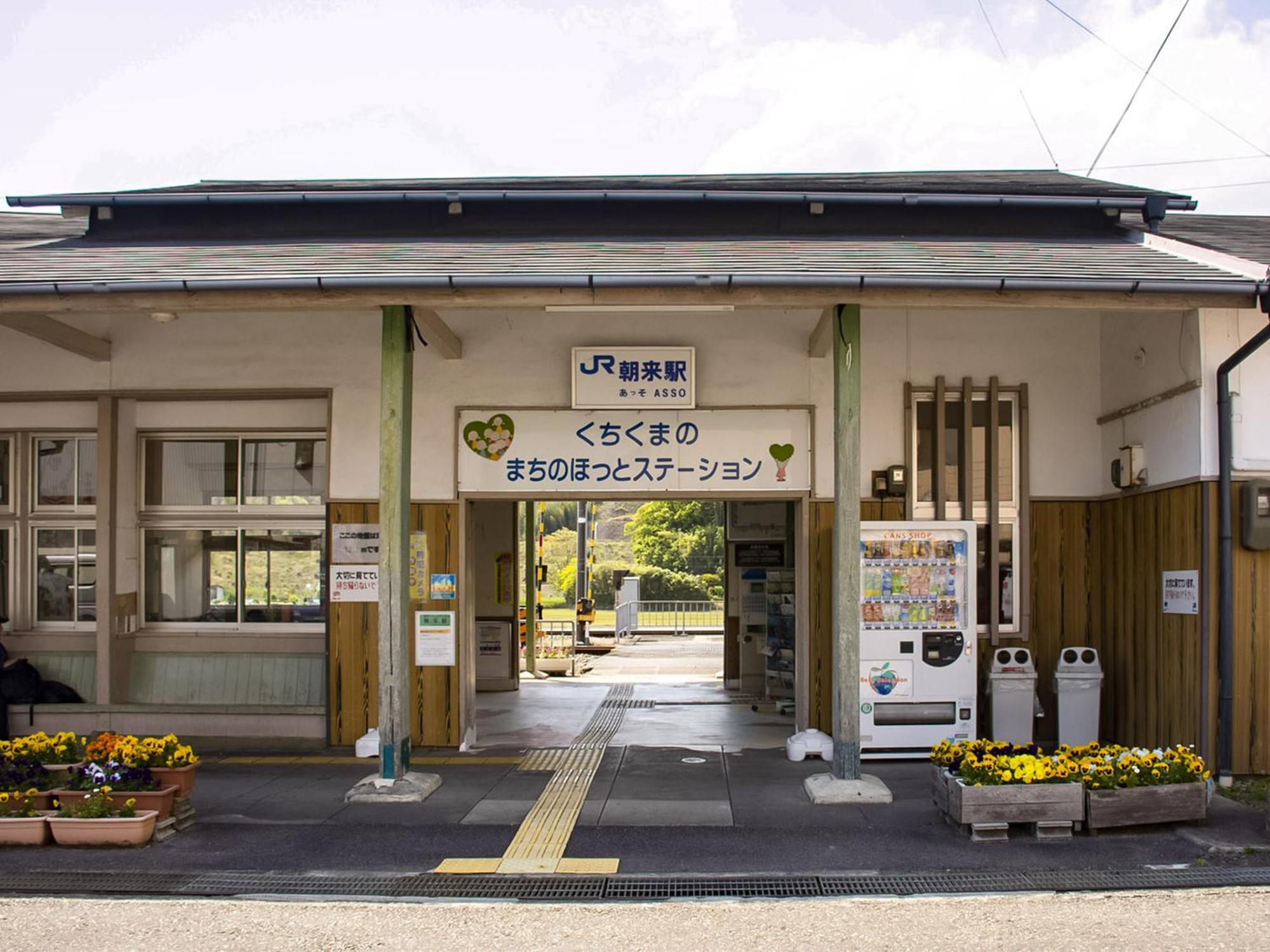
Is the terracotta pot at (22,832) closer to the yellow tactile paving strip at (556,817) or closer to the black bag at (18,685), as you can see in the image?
the yellow tactile paving strip at (556,817)

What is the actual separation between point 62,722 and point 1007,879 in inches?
335

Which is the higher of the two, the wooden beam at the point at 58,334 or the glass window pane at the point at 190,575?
the wooden beam at the point at 58,334

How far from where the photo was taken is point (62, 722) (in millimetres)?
10844

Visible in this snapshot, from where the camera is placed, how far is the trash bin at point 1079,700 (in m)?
10.0

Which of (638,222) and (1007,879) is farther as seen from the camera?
(638,222)

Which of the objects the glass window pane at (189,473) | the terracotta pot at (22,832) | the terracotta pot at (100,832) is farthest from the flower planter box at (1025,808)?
the glass window pane at (189,473)

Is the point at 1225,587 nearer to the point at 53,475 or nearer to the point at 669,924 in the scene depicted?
the point at 669,924

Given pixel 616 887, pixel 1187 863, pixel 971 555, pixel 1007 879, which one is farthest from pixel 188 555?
pixel 1187 863

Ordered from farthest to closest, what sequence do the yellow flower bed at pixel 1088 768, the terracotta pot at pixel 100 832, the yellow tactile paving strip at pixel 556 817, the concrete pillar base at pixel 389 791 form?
the concrete pillar base at pixel 389 791
the yellow flower bed at pixel 1088 768
the terracotta pot at pixel 100 832
the yellow tactile paving strip at pixel 556 817

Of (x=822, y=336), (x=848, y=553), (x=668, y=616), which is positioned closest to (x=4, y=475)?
(x=822, y=336)

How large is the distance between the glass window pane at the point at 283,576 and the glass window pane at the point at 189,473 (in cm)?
53

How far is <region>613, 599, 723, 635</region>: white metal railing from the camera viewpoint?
2684cm

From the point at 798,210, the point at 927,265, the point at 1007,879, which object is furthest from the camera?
the point at 798,210

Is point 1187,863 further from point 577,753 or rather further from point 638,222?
point 638,222
